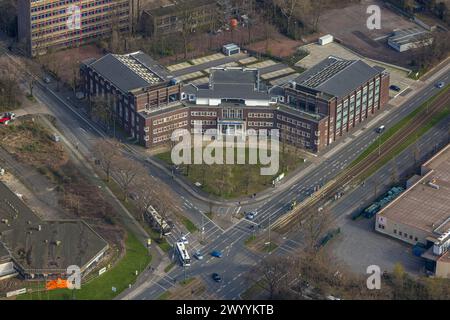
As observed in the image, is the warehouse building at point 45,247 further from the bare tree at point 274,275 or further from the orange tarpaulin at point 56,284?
the bare tree at point 274,275

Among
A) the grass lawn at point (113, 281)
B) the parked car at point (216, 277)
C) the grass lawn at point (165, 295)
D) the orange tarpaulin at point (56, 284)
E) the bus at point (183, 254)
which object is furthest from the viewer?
the bus at point (183, 254)

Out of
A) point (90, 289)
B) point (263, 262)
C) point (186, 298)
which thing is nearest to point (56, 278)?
point (90, 289)

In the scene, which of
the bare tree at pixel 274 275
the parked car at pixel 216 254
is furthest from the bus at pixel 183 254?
the bare tree at pixel 274 275

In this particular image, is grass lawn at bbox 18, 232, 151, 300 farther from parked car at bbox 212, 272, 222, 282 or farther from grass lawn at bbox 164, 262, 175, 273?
parked car at bbox 212, 272, 222, 282

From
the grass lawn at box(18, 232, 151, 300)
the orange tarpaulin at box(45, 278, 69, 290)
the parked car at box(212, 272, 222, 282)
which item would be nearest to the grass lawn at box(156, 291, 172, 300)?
the grass lawn at box(18, 232, 151, 300)

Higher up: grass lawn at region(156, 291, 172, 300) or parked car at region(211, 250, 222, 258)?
parked car at region(211, 250, 222, 258)

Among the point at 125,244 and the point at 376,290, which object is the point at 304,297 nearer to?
the point at 376,290
